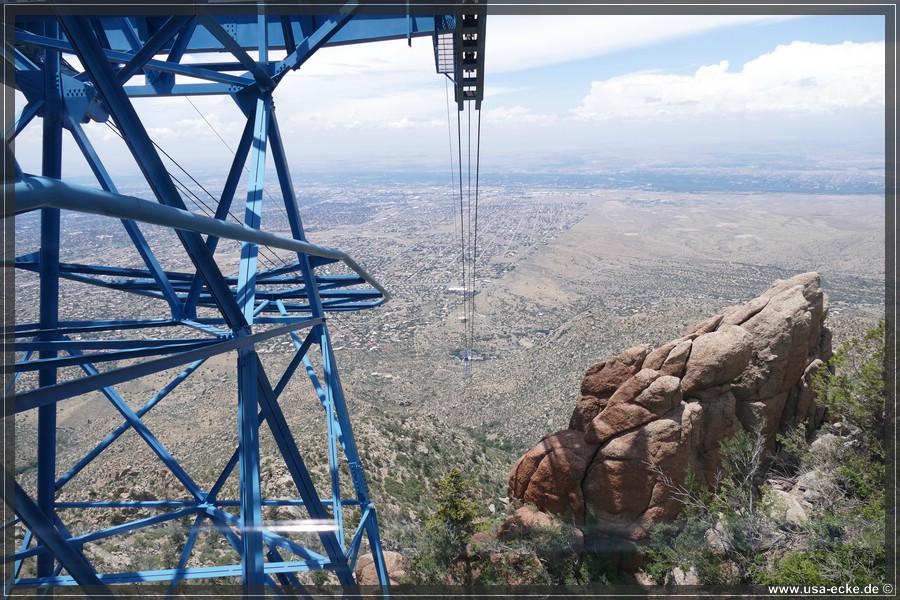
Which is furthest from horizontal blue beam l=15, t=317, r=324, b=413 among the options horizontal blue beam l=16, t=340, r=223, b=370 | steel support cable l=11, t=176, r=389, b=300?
steel support cable l=11, t=176, r=389, b=300

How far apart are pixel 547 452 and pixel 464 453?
11.7 m

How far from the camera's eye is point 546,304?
73.8 metres

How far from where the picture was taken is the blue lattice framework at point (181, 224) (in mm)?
3805

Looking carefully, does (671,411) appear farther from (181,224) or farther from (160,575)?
(181,224)

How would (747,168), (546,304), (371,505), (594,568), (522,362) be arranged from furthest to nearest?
(747,168), (546,304), (522,362), (594,568), (371,505)

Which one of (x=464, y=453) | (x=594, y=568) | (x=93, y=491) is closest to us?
(x=594, y=568)

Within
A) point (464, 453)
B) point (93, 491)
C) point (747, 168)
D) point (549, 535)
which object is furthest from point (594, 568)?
point (747, 168)

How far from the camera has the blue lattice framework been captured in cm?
380

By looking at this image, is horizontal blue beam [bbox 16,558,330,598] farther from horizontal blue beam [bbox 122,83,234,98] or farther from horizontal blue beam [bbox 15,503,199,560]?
horizontal blue beam [bbox 122,83,234,98]

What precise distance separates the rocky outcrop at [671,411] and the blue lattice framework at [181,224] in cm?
731

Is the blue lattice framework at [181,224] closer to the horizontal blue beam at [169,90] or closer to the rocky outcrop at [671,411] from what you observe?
the horizontal blue beam at [169,90]

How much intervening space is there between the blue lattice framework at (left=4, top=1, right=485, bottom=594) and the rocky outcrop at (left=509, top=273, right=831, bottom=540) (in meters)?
7.31

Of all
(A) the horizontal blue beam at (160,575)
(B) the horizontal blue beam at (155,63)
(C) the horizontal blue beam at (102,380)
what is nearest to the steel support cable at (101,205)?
(C) the horizontal blue beam at (102,380)

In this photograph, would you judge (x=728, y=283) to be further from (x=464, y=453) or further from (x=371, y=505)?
(x=371, y=505)
